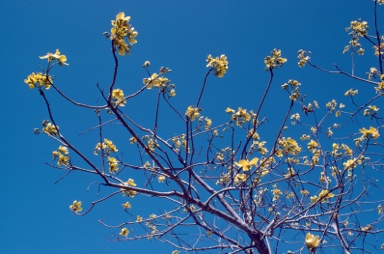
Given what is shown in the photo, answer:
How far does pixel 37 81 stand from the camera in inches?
108

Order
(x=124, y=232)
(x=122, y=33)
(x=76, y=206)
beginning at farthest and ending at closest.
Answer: (x=124, y=232), (x=76, y=206), (x=122, y=33)

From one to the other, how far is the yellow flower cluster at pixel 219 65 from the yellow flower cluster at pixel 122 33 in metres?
0.90

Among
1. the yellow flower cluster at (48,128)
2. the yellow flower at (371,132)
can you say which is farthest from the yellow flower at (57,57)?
the yellow flower at (371,132)

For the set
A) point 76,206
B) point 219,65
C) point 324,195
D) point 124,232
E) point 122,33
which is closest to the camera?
point 122,33

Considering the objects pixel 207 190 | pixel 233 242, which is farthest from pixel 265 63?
pixel 233 242

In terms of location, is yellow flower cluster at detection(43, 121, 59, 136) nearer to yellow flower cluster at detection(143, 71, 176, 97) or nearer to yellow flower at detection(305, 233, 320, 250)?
yellow flower cluster at detection(143, 71, 176, 97)

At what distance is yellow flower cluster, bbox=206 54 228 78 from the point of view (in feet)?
10.8

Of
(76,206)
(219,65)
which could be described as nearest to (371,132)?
(219,65)

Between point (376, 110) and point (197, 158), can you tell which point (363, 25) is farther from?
point (197, 158)

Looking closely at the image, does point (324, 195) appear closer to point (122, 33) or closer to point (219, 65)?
point (219, 65)

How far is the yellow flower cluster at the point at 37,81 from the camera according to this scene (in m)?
2.73

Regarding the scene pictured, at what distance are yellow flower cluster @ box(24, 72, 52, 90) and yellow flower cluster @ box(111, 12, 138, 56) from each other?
1.96ft

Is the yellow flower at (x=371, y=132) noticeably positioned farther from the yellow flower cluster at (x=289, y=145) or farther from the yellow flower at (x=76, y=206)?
the yellow flower at (x=76, y=206)

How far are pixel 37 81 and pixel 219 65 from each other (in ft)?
5.15
